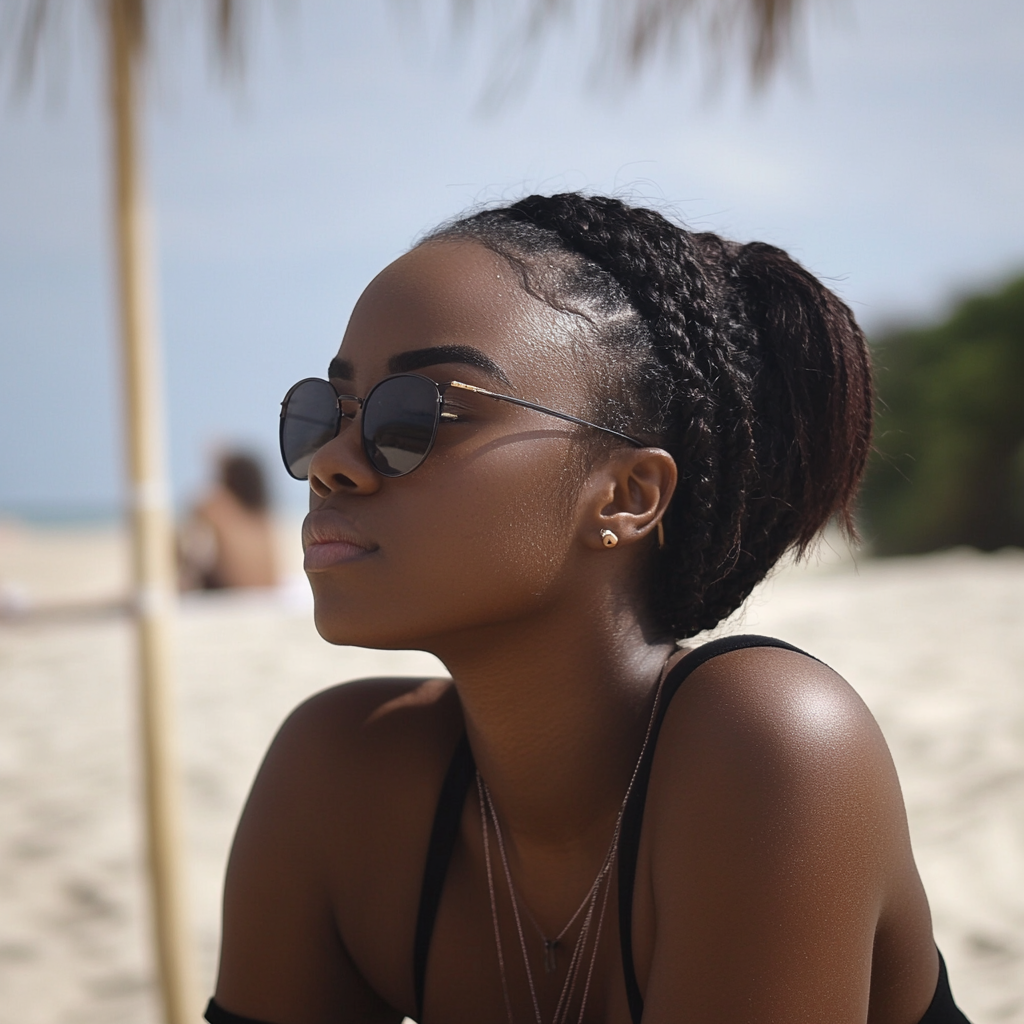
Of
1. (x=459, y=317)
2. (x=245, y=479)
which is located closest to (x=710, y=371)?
(x=459, y=317)

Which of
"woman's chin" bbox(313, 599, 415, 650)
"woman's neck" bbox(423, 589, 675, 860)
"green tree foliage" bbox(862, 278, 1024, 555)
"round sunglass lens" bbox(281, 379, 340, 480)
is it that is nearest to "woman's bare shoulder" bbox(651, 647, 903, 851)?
"woman's neck" bbox(423, 589, 675, 860)

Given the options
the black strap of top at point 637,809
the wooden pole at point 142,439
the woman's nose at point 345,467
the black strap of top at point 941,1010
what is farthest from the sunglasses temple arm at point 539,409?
the wooden pole at point 142,439

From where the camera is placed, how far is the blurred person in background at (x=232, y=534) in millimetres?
8781

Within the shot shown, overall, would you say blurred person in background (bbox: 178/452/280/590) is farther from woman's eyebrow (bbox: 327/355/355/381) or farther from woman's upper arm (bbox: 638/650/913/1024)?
woman's upper arm (bbox: 638/650/913/1024)

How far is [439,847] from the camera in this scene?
1.76m

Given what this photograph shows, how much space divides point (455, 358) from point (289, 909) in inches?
35.9

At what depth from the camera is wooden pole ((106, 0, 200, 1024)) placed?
2850mm

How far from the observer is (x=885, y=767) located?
4.64 feet

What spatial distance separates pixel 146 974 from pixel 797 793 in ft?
8.62

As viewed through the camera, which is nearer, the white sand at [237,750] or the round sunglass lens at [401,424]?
the round sunglass lens at [401,424]

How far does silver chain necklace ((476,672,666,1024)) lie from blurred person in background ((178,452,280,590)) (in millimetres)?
7288

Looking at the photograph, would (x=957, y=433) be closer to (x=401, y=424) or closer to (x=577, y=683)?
(x=577, y=683)

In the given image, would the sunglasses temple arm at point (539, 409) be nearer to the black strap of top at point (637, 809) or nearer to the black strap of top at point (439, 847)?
the black strap of top at point (637, 809)

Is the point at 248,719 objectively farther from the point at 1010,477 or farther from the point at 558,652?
the point at 1010,477
